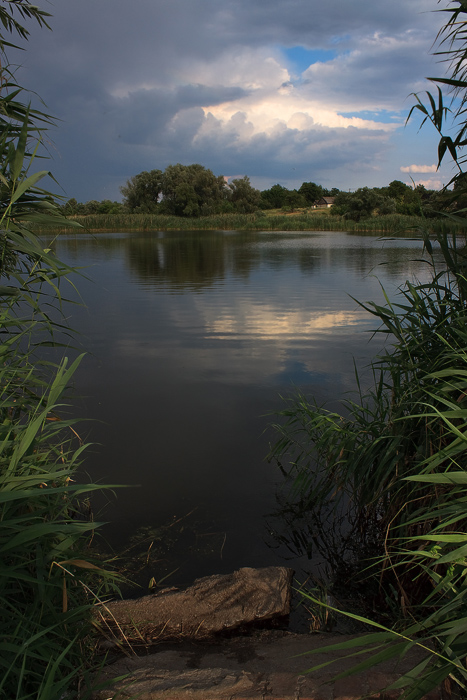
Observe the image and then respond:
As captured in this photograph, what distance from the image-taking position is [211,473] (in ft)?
12.7

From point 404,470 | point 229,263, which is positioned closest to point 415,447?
point 404,470

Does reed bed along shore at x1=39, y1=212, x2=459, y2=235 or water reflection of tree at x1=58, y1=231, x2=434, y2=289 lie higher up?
reed bed along shore at x1=39, y1=212, x2=459, y2=235

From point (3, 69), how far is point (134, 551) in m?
2.99

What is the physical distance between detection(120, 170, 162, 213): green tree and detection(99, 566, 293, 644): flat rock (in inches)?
2394

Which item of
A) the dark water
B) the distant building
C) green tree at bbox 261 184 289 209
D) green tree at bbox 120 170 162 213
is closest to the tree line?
green tree at bbox 120 170 162 213

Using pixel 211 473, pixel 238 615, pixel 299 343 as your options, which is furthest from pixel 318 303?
pixel 238 615

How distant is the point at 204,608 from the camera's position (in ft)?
7.71

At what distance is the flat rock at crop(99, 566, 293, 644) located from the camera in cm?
222

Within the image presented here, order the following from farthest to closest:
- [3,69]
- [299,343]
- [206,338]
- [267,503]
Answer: [206,338] → [299,343] → [267,503] → [3,69]

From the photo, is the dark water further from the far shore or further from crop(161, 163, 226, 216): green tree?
crop(161, 163, 226, 216): green tree

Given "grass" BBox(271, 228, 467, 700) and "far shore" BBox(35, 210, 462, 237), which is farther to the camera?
"far shore" BBox(35, 210, 462, 237)

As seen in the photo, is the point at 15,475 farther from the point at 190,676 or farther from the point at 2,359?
the point at 190,676

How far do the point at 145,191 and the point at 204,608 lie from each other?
6361 cm

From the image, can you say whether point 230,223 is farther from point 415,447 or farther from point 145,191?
point 415,447
